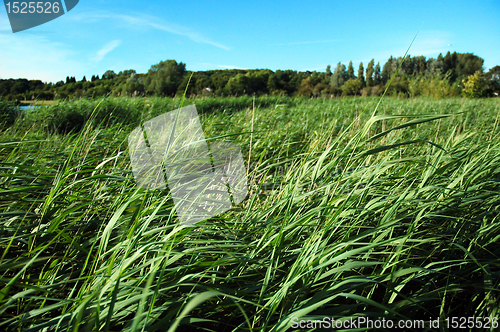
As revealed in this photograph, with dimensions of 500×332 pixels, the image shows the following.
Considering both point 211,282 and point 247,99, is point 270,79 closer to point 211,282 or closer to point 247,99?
point 247,99

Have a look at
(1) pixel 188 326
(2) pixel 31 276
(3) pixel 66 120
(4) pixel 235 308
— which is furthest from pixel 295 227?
(3) pixel 66 120

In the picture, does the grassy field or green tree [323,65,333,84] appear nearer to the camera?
the grassy field

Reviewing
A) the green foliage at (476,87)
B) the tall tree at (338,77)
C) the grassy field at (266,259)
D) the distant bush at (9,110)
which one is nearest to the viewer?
the grassy field at (266,259)

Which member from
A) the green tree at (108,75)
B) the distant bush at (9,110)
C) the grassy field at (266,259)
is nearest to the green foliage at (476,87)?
the green tree at (108,75)

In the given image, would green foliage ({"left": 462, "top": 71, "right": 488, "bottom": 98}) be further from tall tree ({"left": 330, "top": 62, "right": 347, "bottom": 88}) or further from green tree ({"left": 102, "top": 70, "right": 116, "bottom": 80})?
green tree ({"left": 102, "top": 70, "right": 116, "bottom": 80})

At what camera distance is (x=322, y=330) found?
0.81 meters

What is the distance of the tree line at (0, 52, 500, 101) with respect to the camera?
25.4 ft

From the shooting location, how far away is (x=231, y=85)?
1627 centimetres

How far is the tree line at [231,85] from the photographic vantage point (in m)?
7.75

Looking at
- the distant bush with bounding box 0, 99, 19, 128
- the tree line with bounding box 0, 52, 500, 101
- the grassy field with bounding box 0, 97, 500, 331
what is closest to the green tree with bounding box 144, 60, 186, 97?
the tree line with bounding box 0, 52, 500, 101

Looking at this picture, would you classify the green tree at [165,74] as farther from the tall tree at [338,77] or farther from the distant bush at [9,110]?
the tall tree at [338,77]

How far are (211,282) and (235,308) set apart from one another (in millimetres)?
151

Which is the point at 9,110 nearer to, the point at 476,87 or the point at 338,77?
the point at 338,77

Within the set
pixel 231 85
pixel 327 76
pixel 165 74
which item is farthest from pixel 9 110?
pixel 327 76
